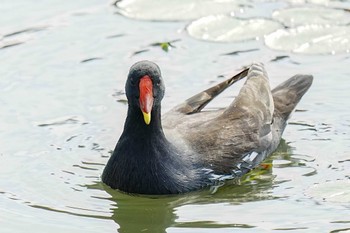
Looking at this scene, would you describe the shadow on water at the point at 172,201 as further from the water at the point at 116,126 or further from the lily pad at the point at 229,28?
the lily pad at the point at 229,28

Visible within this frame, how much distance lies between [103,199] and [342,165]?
1.68 meters

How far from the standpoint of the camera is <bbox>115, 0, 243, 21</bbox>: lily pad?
1146cm

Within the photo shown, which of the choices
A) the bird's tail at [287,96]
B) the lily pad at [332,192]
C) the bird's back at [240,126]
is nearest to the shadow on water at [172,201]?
the bird's back at [240,126]

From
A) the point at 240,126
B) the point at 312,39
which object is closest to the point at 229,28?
the point at 312,39

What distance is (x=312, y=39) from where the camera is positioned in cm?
1078

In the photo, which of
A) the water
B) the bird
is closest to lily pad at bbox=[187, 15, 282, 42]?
the water

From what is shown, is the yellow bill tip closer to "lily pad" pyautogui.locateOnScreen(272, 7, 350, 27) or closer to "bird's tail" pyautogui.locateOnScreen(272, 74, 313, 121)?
"bird's tail" pyautogui.locateOnScreen(272, 74, 313, 121)

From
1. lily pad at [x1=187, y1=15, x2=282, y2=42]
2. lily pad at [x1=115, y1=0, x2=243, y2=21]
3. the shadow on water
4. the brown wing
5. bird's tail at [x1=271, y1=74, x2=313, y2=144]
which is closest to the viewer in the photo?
the shadow on water

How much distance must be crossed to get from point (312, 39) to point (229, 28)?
2.43ft

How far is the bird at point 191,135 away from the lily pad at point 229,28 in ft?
3.87

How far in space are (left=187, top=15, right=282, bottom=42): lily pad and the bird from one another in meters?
1.18

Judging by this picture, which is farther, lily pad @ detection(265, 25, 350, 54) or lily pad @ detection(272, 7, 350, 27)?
lily pad @ detection(272, 7, 350, 27)

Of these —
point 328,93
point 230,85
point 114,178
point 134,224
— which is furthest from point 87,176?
point 328,93

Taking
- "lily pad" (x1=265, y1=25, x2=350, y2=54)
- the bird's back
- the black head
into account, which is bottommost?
the bird's back
